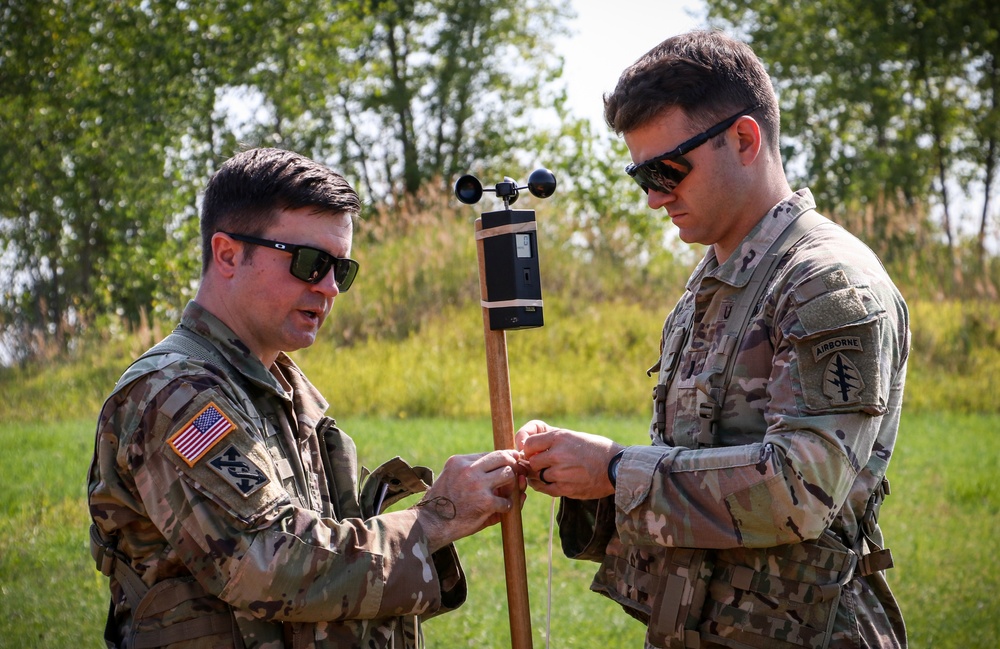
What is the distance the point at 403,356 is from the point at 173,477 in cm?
880

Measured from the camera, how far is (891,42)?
75.0ft

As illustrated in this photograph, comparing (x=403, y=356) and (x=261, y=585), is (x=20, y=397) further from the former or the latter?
(x=261, y=585)

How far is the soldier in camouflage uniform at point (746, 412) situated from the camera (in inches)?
106

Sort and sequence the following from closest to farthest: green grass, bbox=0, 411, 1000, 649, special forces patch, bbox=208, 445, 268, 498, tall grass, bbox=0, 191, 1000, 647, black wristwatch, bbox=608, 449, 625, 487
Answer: special forces patch, bbox=208, 445, 268, 498 < black wristwatch, bbox=608, 449, 625, 487 < green grass, bbox=0, 411, 1000, 649 < tall grass, bbox=0, 191, 1000, 647

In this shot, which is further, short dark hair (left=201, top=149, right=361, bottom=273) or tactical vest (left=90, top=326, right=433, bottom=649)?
short dark hair (left=201, top=149, right=361, bottom=273)

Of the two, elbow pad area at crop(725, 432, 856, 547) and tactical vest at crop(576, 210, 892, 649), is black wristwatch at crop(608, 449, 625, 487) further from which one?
elbow pad area at crop(725, 432, 856, 547)

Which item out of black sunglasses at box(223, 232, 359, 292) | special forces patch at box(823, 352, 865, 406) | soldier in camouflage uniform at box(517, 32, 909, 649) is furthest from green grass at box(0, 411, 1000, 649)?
special forces patch at box(823, 352, 865, 406)

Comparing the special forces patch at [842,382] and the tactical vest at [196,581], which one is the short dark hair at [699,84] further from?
the tactical vest at [196,581]

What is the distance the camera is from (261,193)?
319 centimetres

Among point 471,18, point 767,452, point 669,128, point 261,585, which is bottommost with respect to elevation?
point 261,585

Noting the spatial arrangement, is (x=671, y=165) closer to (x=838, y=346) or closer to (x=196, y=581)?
(x=838, y=346)

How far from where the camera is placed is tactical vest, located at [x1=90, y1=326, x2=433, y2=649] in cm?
288

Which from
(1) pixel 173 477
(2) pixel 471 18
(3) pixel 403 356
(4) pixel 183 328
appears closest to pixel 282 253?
(4) pixel 183 328

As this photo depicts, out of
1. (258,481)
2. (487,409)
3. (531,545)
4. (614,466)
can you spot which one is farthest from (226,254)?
(487,409)
